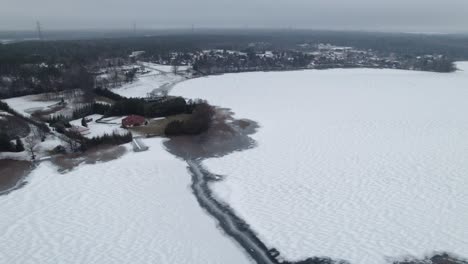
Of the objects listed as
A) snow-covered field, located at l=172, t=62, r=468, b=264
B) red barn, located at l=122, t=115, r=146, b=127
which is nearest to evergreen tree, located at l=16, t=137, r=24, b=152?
red barn, located at l=122, t=115, r=146, b=127

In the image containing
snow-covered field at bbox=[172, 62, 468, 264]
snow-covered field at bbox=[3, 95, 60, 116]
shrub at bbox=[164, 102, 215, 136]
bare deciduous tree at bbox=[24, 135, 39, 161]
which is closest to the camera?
snow-covered field at bbox=[172, 62, 468, 264]

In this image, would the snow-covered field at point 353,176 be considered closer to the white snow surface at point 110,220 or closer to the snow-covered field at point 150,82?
the white snow surface at point 110,220

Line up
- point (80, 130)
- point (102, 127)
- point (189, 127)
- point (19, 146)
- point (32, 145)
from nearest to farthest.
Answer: point (19, 146) → point (32, 145) → point (80, 130) → point (189, 127) → point (102, 127)

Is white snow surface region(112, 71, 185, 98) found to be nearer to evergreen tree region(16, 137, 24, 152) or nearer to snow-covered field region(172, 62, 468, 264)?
snow-covered field region(172, 62, 468, 264)

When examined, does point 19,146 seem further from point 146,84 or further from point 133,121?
point 146,84

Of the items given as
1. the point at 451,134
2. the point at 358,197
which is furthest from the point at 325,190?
the point at 451,134

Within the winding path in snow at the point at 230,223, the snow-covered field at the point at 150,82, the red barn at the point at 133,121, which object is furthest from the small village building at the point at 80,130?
the snow-covered field at the point at 150,82

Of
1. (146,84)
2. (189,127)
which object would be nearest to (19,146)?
(189,127)
